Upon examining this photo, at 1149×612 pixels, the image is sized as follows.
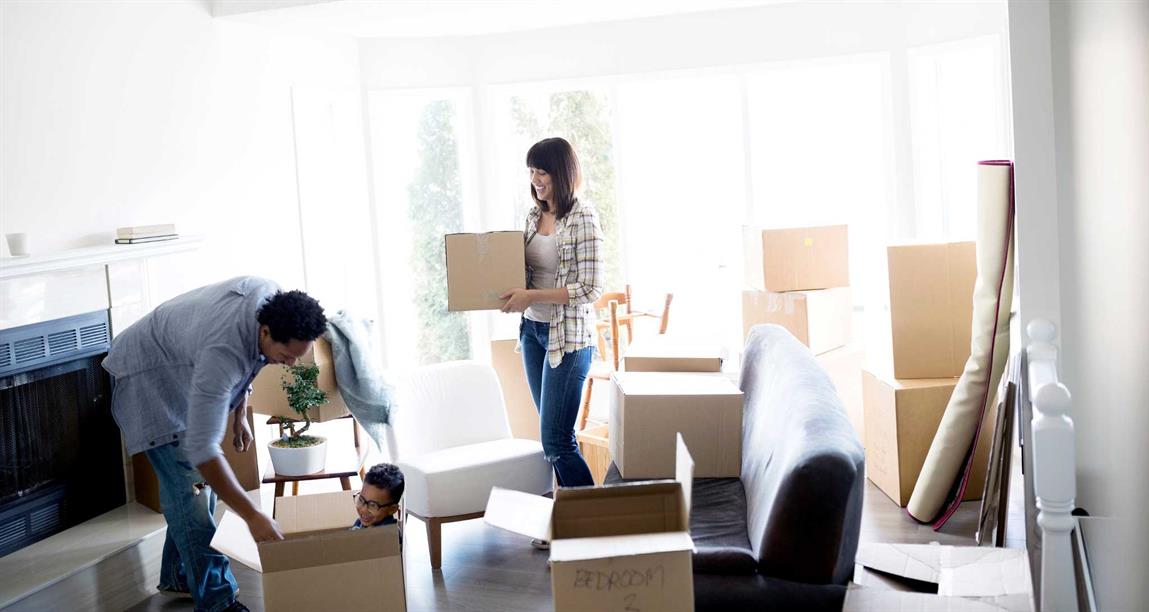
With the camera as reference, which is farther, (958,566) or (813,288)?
(813,288)

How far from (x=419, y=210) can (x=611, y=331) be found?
5.77 feet

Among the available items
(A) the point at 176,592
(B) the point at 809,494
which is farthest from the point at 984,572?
(A) the point at 176,592

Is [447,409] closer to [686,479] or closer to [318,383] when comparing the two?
[318,383]

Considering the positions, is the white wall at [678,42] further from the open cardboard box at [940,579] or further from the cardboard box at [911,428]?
the open cardboard box at [940,579]

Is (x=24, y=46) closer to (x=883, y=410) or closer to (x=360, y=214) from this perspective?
(x=360, y=214)

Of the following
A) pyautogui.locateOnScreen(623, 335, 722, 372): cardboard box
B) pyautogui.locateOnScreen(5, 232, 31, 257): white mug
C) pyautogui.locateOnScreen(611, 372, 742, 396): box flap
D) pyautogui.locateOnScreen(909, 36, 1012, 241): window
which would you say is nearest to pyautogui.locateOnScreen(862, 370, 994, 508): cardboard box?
pyautogui.locateOnScreen(623, 335, 722, 372): cardboard box

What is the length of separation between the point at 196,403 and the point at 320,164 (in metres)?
3.35

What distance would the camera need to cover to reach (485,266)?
3.62 metres

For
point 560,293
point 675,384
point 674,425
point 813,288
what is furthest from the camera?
point 813,288

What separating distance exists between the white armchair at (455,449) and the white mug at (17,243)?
1389mm

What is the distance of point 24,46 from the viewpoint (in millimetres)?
3807

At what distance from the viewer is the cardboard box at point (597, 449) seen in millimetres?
4160

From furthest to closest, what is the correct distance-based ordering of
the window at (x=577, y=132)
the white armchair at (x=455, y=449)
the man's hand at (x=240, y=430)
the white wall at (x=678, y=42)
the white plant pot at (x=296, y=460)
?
the window at (x=577, y=132), the white wall at (x=678, y=42), the white plant pot at (x=296, y=460), the white armchair at (x=455, y=449), the man's hand at (x=240, y=430)

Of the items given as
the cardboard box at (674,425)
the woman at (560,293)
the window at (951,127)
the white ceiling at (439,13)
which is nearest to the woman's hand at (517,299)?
the woman at (560,293)
